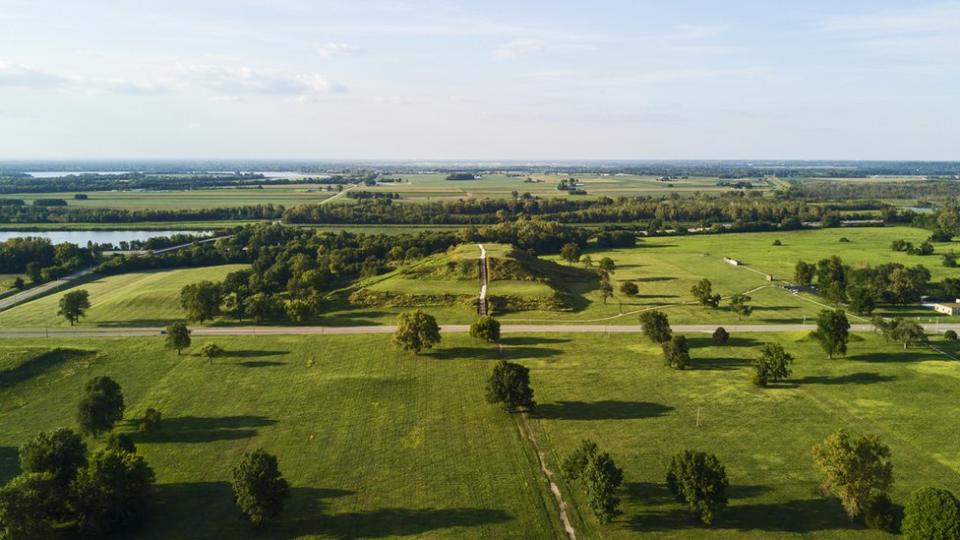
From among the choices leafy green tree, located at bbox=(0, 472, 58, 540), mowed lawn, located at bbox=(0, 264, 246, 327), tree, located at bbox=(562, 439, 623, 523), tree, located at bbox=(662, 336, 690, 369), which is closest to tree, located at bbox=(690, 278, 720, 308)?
tree, located at bbox=(662, 336, 690, 369)

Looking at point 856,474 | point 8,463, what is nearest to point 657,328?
point 856,474

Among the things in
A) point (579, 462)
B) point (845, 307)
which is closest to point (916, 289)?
point (845, 307)

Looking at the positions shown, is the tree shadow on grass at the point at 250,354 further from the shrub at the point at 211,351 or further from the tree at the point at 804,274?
the tree at the point at 804,274

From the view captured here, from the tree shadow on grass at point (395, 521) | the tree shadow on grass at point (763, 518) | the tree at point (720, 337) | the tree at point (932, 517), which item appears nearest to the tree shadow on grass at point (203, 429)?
the tree shadow on grass at point (395, 521)

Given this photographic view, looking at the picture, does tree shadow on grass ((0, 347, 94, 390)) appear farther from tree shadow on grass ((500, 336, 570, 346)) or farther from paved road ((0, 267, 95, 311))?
tree shadow on grass ((500, 336, 570, 346))

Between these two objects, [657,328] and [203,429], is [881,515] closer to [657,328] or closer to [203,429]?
[657,328]

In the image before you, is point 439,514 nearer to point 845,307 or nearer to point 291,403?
point 291,403
